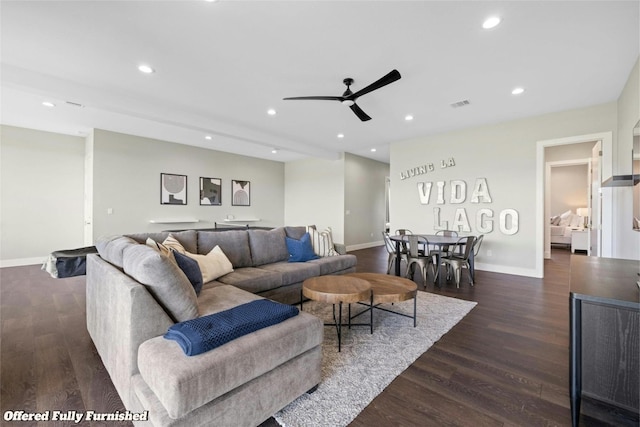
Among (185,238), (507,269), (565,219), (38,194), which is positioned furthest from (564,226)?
(38,194)

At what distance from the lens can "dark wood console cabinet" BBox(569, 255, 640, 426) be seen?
131 cm

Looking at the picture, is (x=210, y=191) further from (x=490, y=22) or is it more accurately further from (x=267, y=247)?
(x=490, y=22)

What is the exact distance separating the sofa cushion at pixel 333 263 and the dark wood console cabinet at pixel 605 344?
253 cm

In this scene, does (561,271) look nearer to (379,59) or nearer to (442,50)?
(442,50)

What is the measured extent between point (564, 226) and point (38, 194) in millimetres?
13465

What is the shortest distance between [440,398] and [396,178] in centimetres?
532

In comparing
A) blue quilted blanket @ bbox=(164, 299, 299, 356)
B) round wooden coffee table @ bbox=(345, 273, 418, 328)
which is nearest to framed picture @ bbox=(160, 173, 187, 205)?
round wooden coffee table @ bbox=(345, 273, 418, 328)

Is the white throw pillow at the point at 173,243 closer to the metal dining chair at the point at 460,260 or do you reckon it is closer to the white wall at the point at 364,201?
the metal dining chair at the point at 460,260

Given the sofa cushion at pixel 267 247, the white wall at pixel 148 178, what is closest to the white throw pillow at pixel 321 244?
the sofa cushion at pixel 267 247

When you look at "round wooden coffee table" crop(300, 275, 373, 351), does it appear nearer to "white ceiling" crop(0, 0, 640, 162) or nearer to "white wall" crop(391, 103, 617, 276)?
"white ceiling" crop(0, 0, 640, 162)

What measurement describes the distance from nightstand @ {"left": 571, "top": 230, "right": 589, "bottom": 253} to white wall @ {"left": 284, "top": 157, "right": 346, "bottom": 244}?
6340 mm

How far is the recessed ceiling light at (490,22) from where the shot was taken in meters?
2.32

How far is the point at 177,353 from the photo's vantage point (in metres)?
1.28

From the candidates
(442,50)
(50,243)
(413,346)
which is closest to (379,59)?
(442,50)
